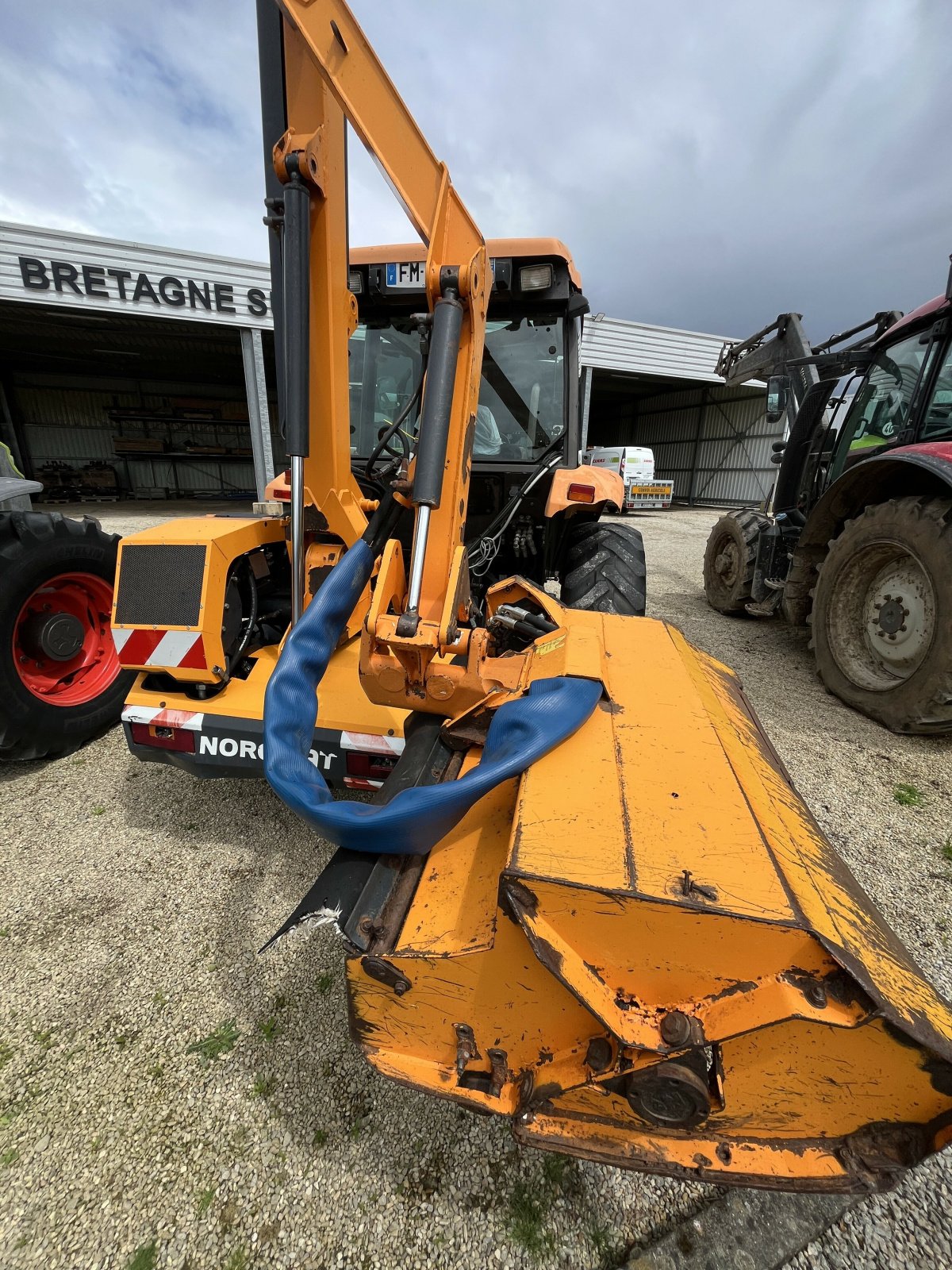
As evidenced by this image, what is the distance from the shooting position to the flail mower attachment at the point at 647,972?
85 centimetres

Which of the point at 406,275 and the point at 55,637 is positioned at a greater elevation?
the point at 406,275

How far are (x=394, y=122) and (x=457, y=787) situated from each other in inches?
82.6

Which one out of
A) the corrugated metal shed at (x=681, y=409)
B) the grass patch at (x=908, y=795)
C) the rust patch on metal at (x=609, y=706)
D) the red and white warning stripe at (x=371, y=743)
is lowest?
the grass patch at (x=908, y=795)

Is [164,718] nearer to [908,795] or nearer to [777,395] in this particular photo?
[908,795]

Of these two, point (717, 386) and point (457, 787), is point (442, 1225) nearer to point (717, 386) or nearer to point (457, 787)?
point (457, 787)

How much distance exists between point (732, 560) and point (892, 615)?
2429 mm


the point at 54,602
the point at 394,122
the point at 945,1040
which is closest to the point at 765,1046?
the point at 945,1040

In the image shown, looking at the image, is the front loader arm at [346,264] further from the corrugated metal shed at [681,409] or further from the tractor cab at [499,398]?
the corrugated metal shed at [681,409]

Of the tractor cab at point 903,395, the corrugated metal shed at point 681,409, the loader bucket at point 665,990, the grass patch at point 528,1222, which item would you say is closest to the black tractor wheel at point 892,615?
the tractor cab at point 903,395

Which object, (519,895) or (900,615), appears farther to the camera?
(900,615)

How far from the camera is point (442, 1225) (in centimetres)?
116

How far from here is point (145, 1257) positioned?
1103 mm

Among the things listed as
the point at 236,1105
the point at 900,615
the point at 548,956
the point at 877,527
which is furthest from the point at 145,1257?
the point at 877,527

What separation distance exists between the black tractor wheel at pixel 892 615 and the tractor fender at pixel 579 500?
1.70 meters
